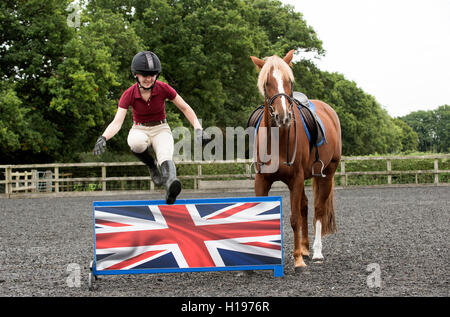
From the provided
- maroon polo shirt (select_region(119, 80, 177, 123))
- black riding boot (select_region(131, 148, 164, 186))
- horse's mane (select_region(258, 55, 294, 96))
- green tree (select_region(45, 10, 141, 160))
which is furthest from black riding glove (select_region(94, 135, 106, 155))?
green tree (select_region(45, 10, 141, 160))

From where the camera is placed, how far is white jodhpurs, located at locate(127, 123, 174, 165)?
16.8 feet

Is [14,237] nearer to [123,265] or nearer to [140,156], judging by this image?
[123,265]

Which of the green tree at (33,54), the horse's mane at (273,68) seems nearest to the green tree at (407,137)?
the green tree at (33,54)

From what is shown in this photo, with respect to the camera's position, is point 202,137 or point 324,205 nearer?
point 202,137

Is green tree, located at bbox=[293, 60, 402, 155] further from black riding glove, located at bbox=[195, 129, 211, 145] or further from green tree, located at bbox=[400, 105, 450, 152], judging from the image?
green tree, located at bbox=[400, 105, 450, 152]

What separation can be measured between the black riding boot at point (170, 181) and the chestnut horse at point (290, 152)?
1.23 m

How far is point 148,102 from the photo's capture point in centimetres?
Answer: 524

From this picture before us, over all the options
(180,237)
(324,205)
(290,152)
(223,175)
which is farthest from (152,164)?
(223,175)

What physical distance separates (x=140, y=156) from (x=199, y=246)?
1281mm

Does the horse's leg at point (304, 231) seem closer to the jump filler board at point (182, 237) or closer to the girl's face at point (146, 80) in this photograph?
the jump filler board at point (182, 237)

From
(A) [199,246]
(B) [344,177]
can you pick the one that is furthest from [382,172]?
(A) [199,246]

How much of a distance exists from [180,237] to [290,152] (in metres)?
1.59

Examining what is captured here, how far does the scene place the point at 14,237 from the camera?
10.5 m

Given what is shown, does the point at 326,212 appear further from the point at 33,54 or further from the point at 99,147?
the point at 33,54
